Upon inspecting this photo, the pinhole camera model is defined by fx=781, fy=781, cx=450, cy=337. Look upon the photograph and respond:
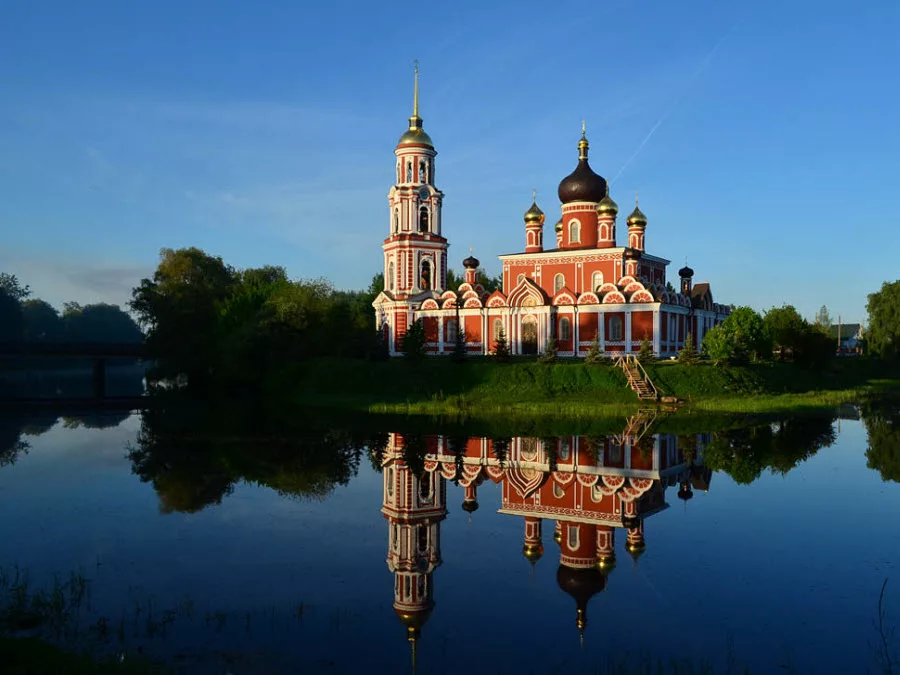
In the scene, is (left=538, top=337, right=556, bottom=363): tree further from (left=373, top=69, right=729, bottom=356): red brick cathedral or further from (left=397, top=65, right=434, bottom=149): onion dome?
(left=397, top=65, right=434, bottom=149): onion dome

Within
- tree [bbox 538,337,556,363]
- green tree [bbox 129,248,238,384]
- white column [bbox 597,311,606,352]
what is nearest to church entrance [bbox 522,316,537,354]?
white column [bbox 597,311,606,352]

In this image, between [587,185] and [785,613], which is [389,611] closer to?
[785,613]

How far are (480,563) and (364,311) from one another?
5105 centimetres

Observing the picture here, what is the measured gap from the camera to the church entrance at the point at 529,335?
49.0m

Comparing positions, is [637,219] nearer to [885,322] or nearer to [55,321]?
[885,322]

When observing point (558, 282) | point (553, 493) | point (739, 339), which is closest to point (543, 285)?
point (558, 282)

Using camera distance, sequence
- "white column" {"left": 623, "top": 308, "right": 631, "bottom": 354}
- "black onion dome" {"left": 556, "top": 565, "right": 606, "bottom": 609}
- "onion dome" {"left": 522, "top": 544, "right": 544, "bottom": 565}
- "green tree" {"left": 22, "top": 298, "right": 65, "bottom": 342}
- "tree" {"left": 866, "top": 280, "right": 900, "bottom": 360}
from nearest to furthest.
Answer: "black onion dome" {"left": 556, "top": 565, "right": 606, "bottom": 609} → "onion dome" {"left": 522, "top": 544, "right": 544, "bottom": 565} → "white column" {"left": 623, "top": 308, "right": 631, "bottom": 354} → "tree" {"left": 866, "top": 280, "right": 900, "bottom": 360} → "green tree" {"left": 22, "top": 298, "right": 65, "bottom": 342}

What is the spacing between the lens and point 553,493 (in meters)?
18.2

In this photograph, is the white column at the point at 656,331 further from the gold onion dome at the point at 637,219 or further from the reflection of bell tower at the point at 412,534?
the reflection of bell tower at the point at 412,534

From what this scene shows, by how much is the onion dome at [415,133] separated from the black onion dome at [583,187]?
9461 millimetres

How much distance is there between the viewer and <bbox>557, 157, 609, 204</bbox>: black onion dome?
51.7 m

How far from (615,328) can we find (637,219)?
338 inches

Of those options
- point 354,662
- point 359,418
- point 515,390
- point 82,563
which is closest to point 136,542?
point 82,563

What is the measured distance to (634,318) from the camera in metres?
45.9
